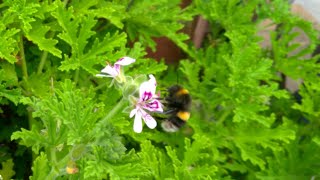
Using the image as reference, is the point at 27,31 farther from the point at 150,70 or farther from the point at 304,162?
the point at 304,162

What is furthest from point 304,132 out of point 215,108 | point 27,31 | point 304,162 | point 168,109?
point 27,31

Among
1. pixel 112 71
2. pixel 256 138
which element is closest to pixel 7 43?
pixel 112 71

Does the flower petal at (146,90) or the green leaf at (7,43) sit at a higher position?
the green leaf at (7,43)

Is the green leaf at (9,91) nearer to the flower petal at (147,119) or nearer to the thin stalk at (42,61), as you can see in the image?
the thin stalk at (42,61)

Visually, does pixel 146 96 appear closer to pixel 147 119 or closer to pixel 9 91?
pixel 147 119

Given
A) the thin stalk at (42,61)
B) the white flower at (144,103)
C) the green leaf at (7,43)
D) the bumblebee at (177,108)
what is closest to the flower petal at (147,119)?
the white flower at (144,103)
